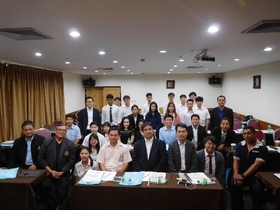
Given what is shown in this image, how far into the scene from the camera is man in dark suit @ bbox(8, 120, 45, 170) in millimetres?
3359

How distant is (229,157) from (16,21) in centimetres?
367

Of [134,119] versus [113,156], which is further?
[134,119]

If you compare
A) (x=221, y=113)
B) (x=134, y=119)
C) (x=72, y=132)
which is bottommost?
(x=72, y=132)

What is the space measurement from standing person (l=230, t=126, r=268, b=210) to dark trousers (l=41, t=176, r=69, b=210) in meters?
2.44

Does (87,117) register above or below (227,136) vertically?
above

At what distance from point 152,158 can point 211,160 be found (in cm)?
86

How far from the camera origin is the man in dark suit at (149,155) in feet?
10.4

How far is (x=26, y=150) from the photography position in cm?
338

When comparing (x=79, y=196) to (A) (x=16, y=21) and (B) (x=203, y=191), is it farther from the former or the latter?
(A) (x=16, y=21)

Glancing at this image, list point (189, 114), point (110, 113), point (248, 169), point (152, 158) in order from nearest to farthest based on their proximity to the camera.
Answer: point (248, 169)
point (152, 158)
point (189, 114)
point (110, 113)

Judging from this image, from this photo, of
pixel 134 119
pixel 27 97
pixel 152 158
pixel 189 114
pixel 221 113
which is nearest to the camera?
pixel 152 158

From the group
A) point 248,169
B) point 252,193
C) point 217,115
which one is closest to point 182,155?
point 248,169

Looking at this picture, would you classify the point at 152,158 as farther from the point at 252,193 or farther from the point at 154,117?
the point at 154,117

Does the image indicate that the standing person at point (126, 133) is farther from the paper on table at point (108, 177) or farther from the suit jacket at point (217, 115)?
the suit jacket at point (217, 115)
